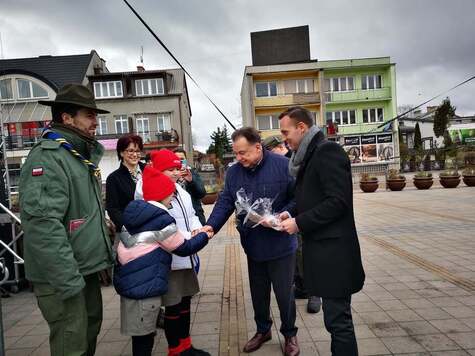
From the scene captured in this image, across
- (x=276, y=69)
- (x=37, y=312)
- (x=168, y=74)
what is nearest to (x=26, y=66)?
(x=168, y=74)

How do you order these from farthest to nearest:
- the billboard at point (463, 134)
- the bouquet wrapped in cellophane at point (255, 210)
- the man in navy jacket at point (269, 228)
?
the billboard at point (463, 134), the man in navy jacket at point (269, 228), the bouquet wrapped in cellophane at point (255, 210)

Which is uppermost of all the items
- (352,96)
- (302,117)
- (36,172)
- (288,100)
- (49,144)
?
(352,96)

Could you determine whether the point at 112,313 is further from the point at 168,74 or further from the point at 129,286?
the point at 168,74

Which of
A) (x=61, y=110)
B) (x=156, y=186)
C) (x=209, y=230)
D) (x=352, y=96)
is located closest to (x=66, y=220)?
(x=156, y=186)

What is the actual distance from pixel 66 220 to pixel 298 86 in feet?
112

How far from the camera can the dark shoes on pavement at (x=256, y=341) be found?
3198mm

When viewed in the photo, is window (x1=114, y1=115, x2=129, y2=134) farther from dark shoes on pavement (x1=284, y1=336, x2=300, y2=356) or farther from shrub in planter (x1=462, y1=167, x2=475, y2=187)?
dark shoes on pavement (x1=284, y1=336, x2=300, y2=356)

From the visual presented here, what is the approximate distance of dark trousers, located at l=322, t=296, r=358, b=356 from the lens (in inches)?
90.0

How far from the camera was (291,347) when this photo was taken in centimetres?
305

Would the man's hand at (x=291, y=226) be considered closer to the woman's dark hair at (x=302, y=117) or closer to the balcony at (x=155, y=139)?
A: the woman's dark hair at (x=302, y=117)

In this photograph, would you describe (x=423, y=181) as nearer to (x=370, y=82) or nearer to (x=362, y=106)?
(x=362, y=106)

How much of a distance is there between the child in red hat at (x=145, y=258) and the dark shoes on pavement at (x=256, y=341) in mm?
1024

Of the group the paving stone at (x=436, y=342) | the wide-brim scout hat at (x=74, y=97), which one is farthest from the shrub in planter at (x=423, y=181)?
the wide-brim scout hat at (x=74, y=97)

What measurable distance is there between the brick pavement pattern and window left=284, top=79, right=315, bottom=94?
28.8m
